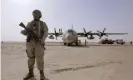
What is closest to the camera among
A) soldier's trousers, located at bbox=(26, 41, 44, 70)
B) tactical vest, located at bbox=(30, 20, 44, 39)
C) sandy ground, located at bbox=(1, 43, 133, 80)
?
soldier's trousers, located at bbox=(26, 41, 44, 70)

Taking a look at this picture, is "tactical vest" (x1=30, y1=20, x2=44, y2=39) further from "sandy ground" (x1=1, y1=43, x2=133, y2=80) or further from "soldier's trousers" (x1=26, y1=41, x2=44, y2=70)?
"sandy ground" (x1=1, y1=43, x2=133, y2=80)

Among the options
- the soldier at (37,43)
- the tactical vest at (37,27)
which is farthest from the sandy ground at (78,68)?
the tactical vest at (37,27)

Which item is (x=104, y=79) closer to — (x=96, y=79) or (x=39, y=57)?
(x=96, y=79)

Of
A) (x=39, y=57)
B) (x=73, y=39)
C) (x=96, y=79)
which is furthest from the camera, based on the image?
(x=73, y=39)

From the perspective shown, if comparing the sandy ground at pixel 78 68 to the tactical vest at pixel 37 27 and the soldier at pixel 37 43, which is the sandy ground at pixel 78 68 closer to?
the soldier at pixel 37 43

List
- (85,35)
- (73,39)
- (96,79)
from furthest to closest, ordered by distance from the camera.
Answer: (85,35), (73,39), (96,79)

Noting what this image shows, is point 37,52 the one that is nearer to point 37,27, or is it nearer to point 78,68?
point 37,27

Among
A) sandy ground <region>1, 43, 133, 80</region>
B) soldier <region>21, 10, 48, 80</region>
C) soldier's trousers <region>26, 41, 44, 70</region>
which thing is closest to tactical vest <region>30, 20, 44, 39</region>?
soldier <region>21, 10, 48, 80</region>

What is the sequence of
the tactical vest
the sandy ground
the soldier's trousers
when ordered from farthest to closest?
the sandy ground < the tactical vest < the soldier's trousers

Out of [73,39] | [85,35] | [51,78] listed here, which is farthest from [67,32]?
[51,78]

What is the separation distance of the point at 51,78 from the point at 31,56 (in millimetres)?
917


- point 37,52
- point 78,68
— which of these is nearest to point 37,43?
point 37,52

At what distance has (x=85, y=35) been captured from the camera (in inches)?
2119

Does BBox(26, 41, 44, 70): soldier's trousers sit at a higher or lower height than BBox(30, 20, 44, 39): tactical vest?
lower
